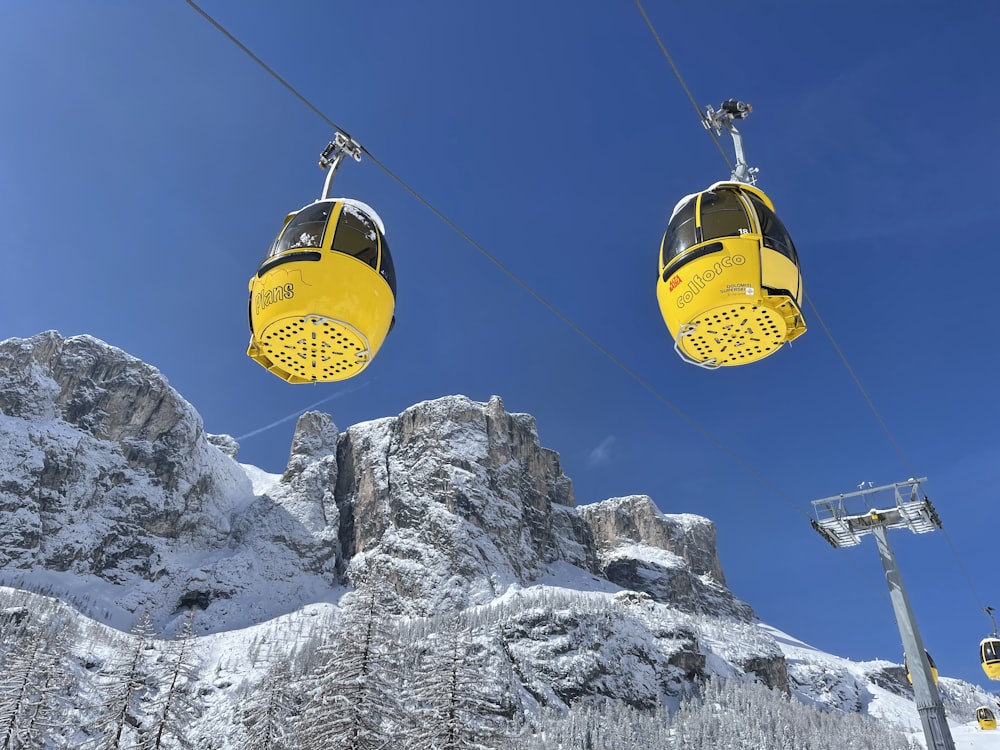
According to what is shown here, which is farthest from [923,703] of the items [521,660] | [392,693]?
[521,660]

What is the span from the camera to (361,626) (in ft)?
87.8

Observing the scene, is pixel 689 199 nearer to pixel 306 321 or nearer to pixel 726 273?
pixel 726 273

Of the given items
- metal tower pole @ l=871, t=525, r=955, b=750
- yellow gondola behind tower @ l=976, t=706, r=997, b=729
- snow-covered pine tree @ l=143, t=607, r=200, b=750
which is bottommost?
metal tower pole @ l=871, t=525, r=955, b=750

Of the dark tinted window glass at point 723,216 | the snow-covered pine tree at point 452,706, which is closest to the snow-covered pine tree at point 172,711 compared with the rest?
the snow-covered pine tree at point 452,706

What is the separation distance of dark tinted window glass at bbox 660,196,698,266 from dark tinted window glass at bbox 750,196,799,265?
1.68 feet

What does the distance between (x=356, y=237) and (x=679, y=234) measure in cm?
266

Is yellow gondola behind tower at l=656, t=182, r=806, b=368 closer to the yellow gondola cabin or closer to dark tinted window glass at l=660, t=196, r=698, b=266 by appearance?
dark tinted window glass at l=660, t=196, r=698, b=266

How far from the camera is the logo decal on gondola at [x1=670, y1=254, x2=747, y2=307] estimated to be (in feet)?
17.8

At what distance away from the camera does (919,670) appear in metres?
12.8

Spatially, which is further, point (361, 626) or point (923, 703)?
point (361, 626)

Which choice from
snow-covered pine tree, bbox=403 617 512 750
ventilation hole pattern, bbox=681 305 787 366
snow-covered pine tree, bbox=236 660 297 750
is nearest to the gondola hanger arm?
ventilation hole pattern, bbox=681 305 787 366

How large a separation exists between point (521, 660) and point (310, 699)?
139907 mm

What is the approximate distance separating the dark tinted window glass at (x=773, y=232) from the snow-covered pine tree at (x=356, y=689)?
23.3 metres

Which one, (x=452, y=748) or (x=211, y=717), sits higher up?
(x=211, y=717)
